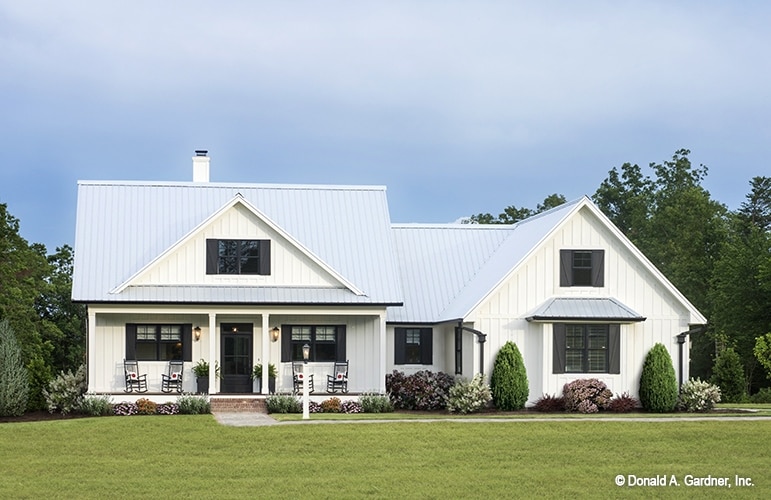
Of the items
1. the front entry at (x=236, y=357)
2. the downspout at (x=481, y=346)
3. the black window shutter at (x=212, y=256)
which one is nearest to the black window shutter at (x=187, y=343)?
the front entry at (x=236, y=357)

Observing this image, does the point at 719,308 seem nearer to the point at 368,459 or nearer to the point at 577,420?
the point at 577,420

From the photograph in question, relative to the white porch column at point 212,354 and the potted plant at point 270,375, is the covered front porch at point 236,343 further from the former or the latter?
the potted plant at point 270,375

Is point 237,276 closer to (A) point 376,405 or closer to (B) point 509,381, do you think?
(A) point 376,405

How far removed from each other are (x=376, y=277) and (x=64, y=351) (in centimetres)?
2231

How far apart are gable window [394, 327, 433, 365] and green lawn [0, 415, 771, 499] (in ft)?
26.7

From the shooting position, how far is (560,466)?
20.1 m

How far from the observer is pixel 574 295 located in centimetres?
3052

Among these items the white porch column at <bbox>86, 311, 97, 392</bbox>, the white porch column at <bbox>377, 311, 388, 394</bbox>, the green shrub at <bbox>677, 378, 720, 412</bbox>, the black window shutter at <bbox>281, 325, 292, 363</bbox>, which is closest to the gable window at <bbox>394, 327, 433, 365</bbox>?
the white porch column at <bbox>377, 311, 388, 394</bbox>

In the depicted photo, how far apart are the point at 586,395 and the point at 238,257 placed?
10.5m

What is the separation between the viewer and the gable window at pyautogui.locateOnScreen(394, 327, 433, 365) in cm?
3303

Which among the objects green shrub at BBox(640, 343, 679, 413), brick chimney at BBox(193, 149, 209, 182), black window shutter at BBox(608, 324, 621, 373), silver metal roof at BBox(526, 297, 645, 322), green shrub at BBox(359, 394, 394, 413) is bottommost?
green shrub at BBox(359, 394, 394, 413)

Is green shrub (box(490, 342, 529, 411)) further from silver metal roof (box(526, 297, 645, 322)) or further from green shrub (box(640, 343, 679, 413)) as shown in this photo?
green shrub (box(640, 343, 679, 413))

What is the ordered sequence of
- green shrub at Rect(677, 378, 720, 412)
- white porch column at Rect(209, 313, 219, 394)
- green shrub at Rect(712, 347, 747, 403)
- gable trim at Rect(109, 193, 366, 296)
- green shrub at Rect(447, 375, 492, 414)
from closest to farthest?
green shrub at Rect(447, 375, 492, 414), green shrub at Rect(677, 378, 720, 412), white porch column at Rect(209, 313, 219, 394), gable trim at Rect(109, 193, 366, 296), green shrub at Rect(712, 347, 747, 403)

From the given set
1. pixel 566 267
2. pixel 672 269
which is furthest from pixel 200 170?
pixel 672 269
